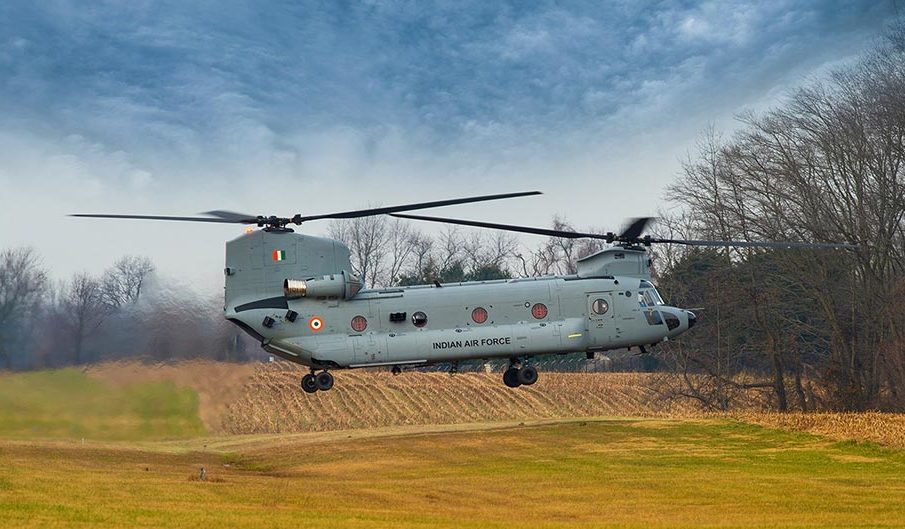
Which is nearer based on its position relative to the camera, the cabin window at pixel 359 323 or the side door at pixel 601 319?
the cabin window at pixel 359 323

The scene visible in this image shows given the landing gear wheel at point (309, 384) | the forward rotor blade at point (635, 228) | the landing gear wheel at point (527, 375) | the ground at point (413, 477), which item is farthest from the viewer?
the forward rotor blade at point (635, 228)

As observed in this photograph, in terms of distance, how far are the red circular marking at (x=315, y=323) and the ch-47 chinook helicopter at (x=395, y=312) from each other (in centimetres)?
3

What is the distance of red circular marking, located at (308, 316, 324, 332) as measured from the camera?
28.2m

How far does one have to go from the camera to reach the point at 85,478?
89.8 ft

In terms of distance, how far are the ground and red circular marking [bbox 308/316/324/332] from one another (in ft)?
12.5

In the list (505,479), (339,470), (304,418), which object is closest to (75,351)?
(339,470)

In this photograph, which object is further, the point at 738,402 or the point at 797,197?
the point at 738,402

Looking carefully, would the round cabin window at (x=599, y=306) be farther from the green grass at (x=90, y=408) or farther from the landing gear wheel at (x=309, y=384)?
the green grass at (x=90, y=408)

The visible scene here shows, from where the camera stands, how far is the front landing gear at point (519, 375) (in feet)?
97.1

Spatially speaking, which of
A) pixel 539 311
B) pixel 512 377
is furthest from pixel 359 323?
pixel 539 311

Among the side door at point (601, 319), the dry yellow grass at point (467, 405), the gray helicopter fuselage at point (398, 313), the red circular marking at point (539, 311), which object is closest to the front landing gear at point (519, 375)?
the gray helicopter fuselage at point (398, 313)

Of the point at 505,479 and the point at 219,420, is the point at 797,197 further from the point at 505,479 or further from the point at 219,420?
the point at 219,420

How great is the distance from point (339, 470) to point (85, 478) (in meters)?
9.09

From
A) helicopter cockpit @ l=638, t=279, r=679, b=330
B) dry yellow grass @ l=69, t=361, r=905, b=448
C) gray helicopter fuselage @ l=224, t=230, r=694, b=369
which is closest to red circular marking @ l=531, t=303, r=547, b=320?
gray helicopter fuselage @ l=224, t=230, r=694, b=369
